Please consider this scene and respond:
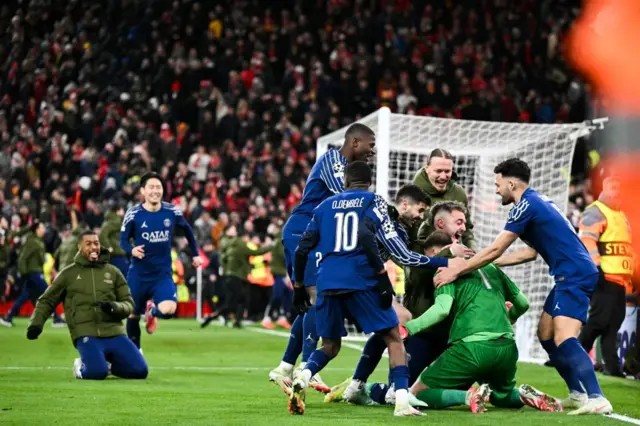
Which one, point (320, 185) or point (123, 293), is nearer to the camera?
point (320, 185)

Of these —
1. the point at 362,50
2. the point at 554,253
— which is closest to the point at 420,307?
the point at 554,253

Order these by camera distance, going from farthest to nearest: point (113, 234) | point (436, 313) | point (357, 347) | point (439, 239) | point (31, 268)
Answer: point (31, 268) → point (113, 234) → point (357, 347) → point (439, 239) → point (436, 313)

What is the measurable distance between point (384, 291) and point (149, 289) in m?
5.48

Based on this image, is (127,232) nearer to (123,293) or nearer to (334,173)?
(123,293)

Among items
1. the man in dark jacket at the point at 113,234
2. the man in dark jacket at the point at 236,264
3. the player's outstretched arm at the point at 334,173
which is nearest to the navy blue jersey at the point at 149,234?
the player's outstretched arm at the point at 334,173

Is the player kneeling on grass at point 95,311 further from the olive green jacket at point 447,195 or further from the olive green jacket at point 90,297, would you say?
the olive green jacket at point 447,195

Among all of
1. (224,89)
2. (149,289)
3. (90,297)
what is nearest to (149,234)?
(149,289)

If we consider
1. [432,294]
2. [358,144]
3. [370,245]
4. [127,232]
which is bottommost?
[432,294]

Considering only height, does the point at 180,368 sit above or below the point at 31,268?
below

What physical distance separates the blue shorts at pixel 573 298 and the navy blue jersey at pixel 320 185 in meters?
1.84

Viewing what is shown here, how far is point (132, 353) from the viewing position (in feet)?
38.3

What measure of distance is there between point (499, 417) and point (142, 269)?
594 centimetres

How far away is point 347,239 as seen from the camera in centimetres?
816

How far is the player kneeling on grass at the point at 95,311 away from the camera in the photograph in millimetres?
11469
